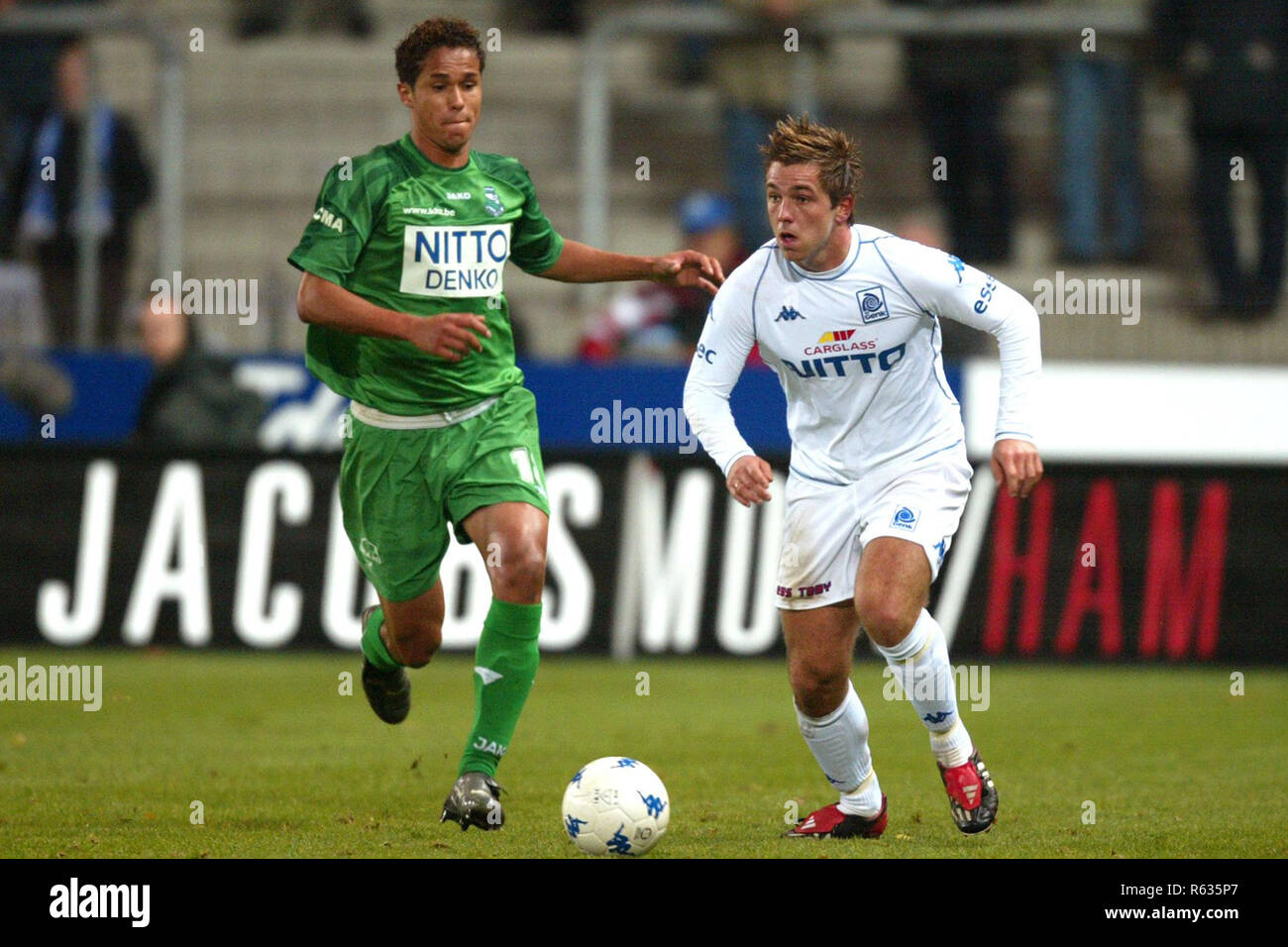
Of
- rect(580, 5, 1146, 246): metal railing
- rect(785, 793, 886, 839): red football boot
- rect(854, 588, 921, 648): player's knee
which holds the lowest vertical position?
rect(785, 793, 886, 839): red football boot

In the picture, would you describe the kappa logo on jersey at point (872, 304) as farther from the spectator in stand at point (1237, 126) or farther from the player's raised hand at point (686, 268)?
the spectator in stand at point (1237, 126)

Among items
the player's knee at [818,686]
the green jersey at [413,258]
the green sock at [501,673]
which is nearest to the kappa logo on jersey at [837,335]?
the player's knee at [818,686]

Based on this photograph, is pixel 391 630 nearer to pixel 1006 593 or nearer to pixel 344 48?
pixel 1006 593

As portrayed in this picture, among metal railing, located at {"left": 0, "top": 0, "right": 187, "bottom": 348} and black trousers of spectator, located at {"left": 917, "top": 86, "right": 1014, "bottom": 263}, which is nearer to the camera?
metal railing, located at {"left": 0, "top": 0, "right": 187, "bottom": 348}

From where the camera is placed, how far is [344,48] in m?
16.2

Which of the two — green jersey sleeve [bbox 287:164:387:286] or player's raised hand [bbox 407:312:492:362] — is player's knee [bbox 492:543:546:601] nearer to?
player's raised hand [bbox 407:312:492:362]

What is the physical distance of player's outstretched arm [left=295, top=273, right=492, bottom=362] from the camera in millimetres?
6621

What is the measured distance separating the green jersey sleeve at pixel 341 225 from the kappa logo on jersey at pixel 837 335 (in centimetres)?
165

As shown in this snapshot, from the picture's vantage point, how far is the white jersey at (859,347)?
22.6 feet

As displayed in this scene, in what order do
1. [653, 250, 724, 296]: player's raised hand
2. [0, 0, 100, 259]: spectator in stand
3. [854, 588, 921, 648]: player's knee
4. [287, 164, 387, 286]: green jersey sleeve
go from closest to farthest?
[854, 588, 921, 648]: player's knee, [287, 164, 387, 286]: green jersey sleeve, [653, 250, 724, 296]: player's raised hand, [0, 0, 100, 259]: spectator in stand

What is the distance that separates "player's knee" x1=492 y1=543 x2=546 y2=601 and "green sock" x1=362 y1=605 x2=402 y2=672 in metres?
0.98
